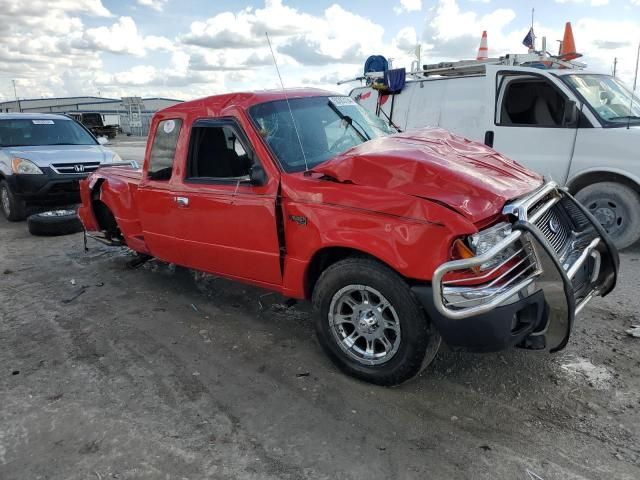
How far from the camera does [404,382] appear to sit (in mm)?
3344

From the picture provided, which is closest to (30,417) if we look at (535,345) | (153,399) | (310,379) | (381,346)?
(153,399)

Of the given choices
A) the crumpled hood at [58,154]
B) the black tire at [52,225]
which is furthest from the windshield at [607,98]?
the crumpled hood at [58,154]

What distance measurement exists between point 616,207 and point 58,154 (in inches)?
344

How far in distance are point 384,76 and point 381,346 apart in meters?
6.27

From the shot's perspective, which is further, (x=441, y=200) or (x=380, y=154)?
(x=380, y=154)

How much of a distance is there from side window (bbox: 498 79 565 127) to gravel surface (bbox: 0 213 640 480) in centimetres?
288

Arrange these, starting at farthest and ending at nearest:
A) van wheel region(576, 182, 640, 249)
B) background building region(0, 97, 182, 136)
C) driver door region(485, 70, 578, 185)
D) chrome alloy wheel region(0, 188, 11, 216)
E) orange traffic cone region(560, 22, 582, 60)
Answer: background building region(0, 97, 182, 136), chrome alloy wheel region(0, 188, 11, 216), orange traffic cone region(560, 22, 582, 60), driver door region(485, 70, 578, 185), van wheel region(576, 182, 640, 249)

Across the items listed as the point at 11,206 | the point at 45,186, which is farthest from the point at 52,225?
the point at 11,206

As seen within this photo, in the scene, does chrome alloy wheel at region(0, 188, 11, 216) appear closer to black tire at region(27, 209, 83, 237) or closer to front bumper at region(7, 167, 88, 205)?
front bumper at region(7, 167, 88, 205)

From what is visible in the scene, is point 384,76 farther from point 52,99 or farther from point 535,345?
point 52,99

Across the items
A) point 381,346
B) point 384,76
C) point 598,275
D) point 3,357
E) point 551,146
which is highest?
point 384,76

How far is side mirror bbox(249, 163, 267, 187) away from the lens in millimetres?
3688

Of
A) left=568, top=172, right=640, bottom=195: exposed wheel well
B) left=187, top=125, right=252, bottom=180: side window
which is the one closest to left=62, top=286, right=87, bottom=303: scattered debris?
left=187, top=125, right=252, bottom=180: side window

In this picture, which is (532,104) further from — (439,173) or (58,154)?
(58,154)
